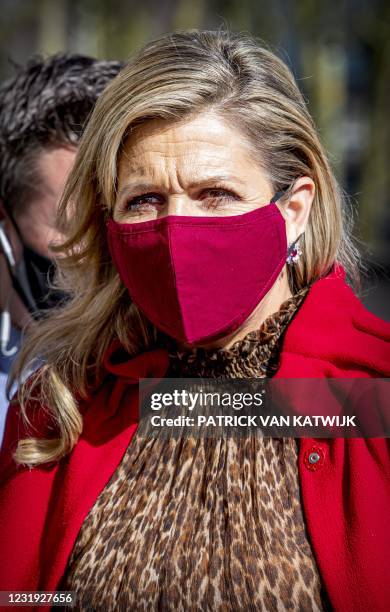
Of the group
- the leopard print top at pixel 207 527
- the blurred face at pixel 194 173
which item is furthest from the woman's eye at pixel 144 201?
the leopard print top at pixel 207 527

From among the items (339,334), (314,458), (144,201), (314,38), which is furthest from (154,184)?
(314,38)

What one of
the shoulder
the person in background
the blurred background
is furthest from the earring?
the blurred background

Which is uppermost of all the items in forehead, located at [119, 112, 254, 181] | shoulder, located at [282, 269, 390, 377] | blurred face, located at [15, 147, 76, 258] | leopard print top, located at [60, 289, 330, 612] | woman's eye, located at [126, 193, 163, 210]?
blurred face, located at [15, 147, 76, 258]

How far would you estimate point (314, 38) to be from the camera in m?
11.0

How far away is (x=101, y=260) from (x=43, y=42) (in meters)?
11.1

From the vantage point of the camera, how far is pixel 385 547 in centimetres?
174

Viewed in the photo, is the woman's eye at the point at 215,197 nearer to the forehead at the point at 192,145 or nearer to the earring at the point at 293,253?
the forehead at the point at 192,145

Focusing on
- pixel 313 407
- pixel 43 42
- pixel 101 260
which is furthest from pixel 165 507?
pixel 43 42

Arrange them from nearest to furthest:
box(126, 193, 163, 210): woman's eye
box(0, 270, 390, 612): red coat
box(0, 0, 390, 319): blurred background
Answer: box(0, 270, 390, 612): red coat
box(126, 193, 163, 210): woman's eye
box(0, 0, 390, 319): blurred background

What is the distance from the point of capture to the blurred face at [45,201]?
2.91 meters

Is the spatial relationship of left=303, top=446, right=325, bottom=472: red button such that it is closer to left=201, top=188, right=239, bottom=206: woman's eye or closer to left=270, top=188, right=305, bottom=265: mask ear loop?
left=270, top=188, right=305, bottom=265: mask ear loop

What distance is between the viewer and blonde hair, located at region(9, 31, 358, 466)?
2.02 meters

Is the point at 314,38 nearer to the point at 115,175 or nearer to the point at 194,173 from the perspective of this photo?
the point at 115,175

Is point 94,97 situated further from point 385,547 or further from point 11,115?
point 385,547
